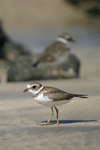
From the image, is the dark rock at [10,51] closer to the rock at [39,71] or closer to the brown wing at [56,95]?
the rock at [39,71]

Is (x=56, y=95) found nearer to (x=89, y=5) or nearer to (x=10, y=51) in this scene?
(x=10, y=51)

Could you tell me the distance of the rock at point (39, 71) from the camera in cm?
882

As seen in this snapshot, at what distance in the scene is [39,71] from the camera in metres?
8.88

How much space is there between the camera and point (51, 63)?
27.5 feet

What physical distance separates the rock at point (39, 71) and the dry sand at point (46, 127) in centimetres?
213

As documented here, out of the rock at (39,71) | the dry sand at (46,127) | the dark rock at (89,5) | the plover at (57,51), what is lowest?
the dry sand at (46,127)

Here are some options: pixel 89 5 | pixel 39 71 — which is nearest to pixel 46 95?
pixel 39 71

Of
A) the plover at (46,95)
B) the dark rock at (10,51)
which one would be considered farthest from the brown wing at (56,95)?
the dark rock at (10,51)

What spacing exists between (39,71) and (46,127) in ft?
17.7

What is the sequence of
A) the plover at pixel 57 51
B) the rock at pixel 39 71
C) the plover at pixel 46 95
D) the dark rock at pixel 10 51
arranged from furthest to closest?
1. the dark rock at pixel 10 51
2. the rock at pixel 39 71
3. the plover at pixel 57 51
4. the plover at pixel 46 95

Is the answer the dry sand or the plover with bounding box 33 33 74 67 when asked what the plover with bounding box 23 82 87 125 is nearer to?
the dry sand

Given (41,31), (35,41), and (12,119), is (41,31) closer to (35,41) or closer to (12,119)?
(35,41)

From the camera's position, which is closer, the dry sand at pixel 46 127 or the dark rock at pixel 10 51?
the dry sand at pixel 46 127

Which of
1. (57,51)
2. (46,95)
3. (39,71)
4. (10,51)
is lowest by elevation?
(46,95)
